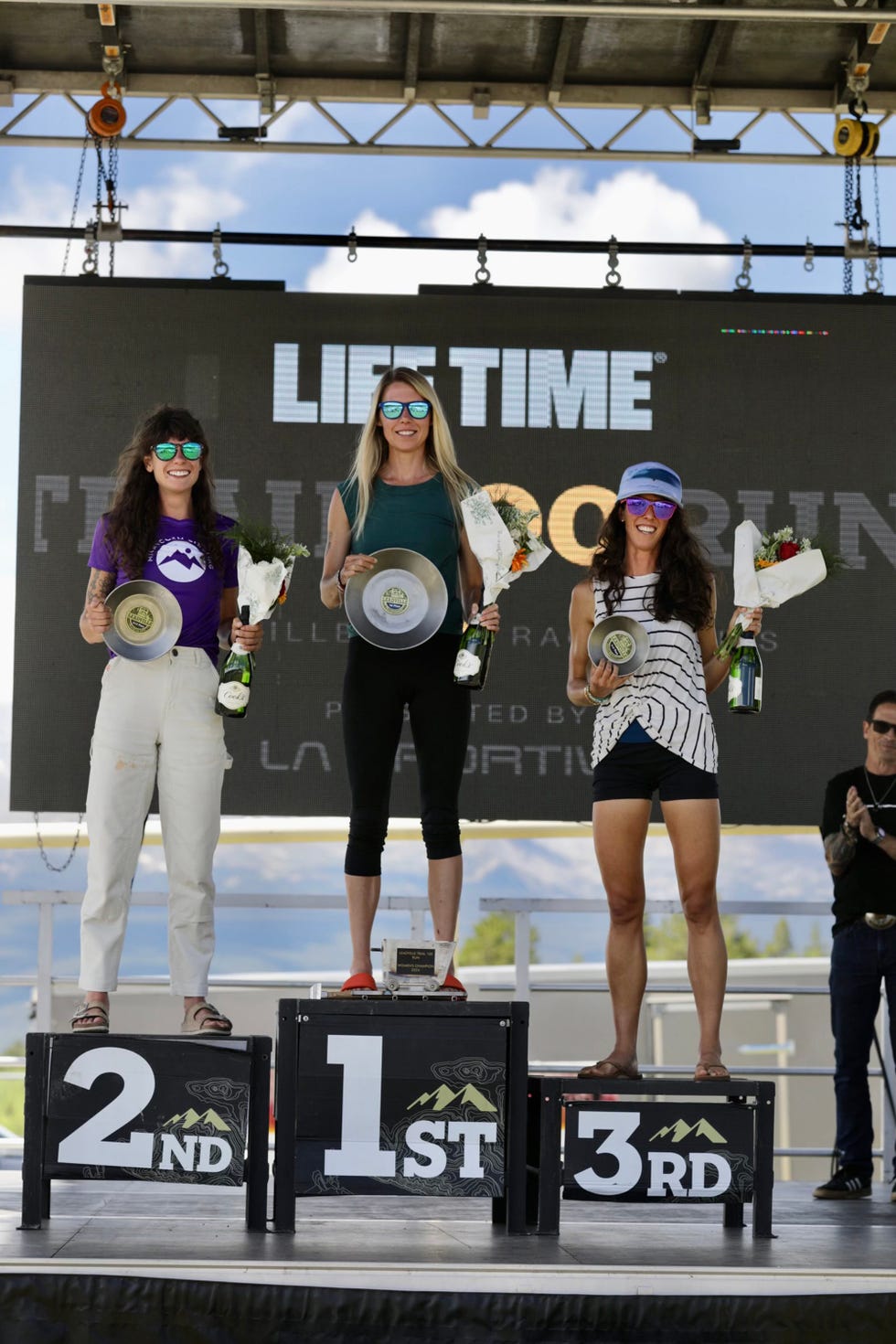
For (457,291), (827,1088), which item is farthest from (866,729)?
(827,1088)

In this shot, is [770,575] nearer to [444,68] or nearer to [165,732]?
[165,732]

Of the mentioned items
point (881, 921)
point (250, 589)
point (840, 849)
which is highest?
point (250, 589)

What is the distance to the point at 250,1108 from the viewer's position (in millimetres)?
3334

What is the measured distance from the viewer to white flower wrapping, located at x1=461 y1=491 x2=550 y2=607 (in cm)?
369

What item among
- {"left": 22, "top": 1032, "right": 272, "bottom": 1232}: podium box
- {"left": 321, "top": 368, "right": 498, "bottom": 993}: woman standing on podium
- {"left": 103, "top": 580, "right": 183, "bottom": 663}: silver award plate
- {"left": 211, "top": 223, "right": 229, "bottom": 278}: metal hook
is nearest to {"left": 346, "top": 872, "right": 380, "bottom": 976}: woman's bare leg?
{"left": 321, "top": 368, "right": 498, "bottom": 993}: woman standing on podium

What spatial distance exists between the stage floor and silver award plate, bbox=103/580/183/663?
123 cm

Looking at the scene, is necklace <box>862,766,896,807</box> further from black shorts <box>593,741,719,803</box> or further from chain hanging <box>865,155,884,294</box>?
chain hanging <box>865,155,884,294</box>

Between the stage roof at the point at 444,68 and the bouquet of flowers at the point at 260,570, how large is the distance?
292cm

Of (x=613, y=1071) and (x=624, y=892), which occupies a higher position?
(x=624, y=892)

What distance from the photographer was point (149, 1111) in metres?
3.31

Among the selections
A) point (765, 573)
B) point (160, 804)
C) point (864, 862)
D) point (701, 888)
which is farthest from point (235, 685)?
point (864, 862)

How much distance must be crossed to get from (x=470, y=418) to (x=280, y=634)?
3.55ft

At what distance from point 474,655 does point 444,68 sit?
3.41 metres

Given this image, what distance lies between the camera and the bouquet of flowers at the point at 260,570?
3.65 m
